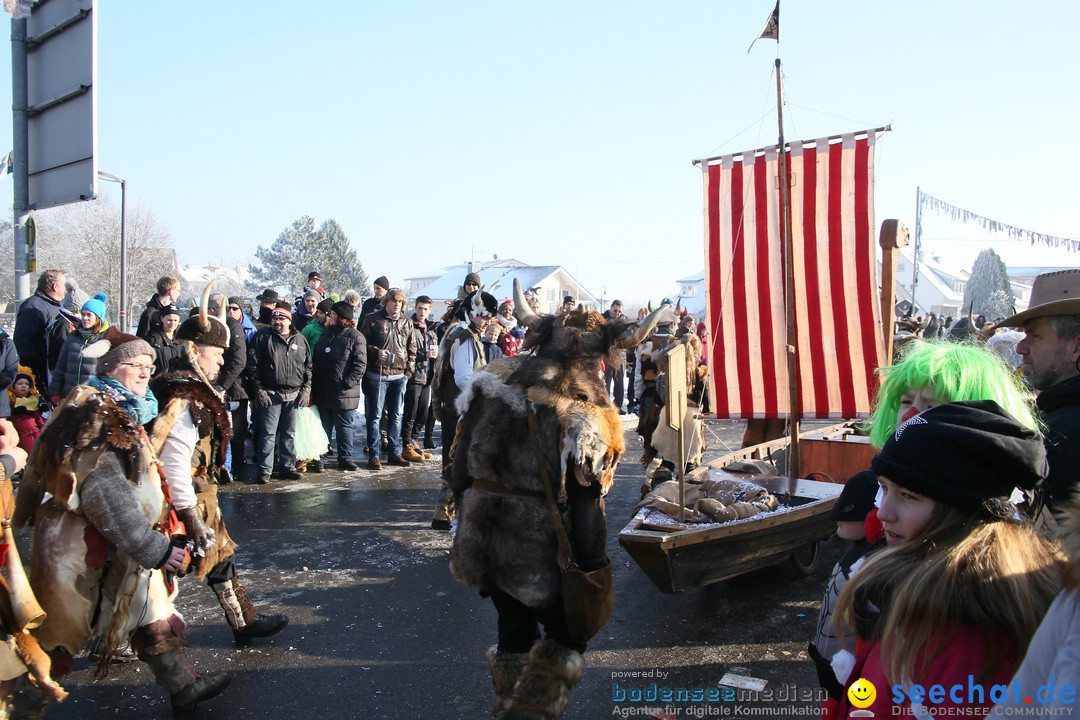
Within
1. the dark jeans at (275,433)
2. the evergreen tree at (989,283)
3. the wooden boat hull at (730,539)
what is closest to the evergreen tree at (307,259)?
the evergreen tree at (989,283)

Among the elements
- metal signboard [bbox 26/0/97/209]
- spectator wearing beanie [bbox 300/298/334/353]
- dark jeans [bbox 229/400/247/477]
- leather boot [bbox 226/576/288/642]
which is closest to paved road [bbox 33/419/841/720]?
leather boot [bbox 226/576/288/642]

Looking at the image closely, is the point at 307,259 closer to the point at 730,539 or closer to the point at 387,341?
the point at 387,341

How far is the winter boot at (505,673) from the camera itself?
299 cm

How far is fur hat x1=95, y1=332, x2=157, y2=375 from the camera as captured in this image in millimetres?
3232

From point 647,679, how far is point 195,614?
2977 mm

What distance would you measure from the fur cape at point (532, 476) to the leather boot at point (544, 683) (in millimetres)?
208

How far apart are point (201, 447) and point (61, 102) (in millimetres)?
4159

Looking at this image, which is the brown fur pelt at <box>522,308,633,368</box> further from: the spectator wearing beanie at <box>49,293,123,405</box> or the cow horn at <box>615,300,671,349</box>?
the spectator wearing beanie at <box>49,293,123,405</box>

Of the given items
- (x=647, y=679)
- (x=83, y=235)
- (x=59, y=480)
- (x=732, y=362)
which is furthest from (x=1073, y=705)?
(x=83, y=235)

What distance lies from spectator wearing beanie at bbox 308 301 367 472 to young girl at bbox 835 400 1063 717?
778 centimetres

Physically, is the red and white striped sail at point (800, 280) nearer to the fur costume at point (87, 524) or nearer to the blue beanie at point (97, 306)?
the fur costume at point (87, 524)

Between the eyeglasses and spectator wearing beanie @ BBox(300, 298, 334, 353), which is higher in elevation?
spectator wearing beanie @ BBox(300, 298, 334, 353)

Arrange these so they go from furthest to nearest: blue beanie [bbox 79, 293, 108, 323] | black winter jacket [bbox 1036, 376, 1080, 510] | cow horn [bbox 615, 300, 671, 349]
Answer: blue beanie [bbox 79, 293, 108, 323] → cow horn [bbox 615, 300, 671, 349] → black winter jacket [bbox 1036, 376, 1080, 510]

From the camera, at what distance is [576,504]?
309 centimetres
